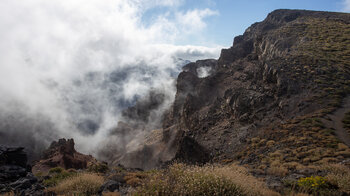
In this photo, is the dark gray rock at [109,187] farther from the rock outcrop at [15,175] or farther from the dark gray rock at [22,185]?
the dark gray rock at [22,185]

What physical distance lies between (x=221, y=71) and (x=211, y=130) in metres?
21.5

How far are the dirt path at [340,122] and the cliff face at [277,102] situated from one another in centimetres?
31

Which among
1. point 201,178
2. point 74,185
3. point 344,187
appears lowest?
point 344,187

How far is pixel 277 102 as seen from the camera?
2861 cm

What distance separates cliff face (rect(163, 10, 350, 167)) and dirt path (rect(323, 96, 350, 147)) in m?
0.31

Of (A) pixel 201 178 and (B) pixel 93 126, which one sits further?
(B) pixel 93 126

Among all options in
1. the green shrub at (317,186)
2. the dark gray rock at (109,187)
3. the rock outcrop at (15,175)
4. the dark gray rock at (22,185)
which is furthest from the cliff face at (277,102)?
the dark gray rock at (22,185)

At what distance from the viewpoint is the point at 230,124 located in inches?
1287

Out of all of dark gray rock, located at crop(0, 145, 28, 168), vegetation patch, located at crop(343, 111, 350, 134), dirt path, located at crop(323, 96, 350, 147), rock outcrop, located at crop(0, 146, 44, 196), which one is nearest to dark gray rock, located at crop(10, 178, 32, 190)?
rock outcrop, located at crop(0, 146, 44, 196)

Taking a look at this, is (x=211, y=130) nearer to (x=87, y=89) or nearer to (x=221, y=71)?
(x=221, y=71)

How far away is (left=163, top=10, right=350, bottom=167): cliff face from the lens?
19.1 metres

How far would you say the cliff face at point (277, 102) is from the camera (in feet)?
62.7

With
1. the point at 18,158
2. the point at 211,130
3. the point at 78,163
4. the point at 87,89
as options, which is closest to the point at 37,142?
the point at 78,163

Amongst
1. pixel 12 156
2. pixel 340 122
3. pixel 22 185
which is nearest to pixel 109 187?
pixel 22 185
